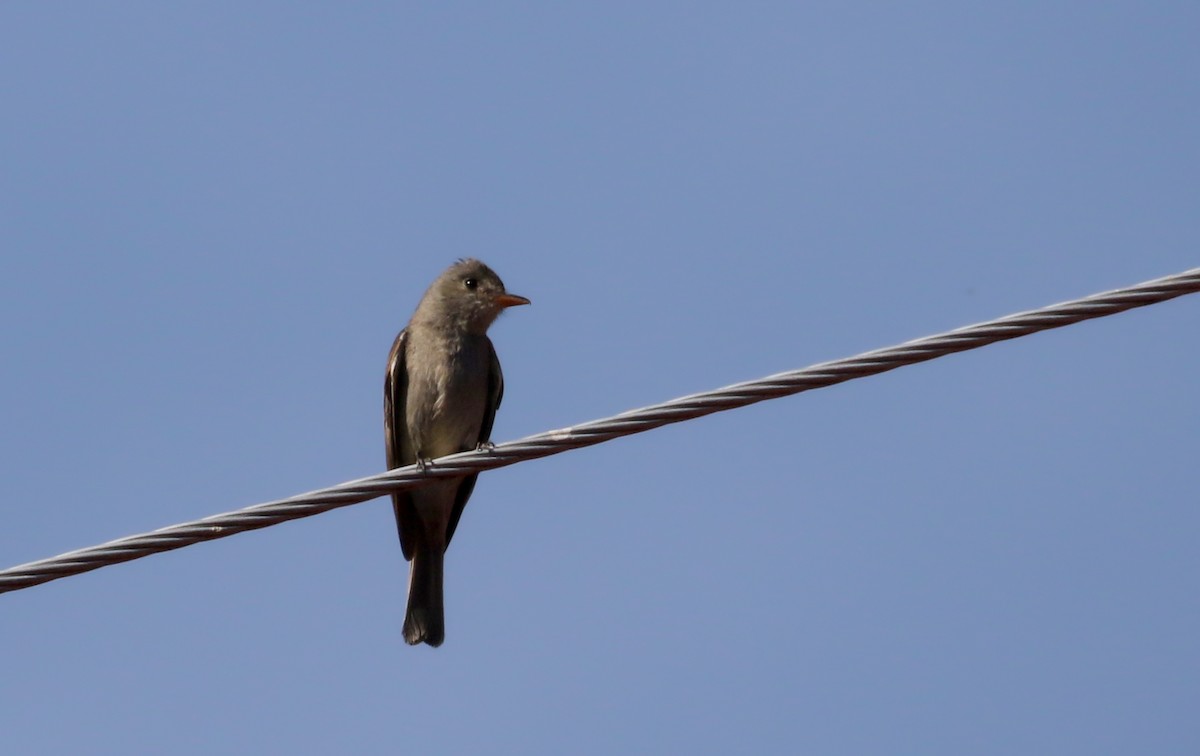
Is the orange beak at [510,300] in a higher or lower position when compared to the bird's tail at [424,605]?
higher

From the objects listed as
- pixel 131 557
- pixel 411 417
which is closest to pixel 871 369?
pixel 131 557

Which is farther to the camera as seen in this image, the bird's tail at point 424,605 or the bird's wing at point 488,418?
the bird's wing at point 488,418

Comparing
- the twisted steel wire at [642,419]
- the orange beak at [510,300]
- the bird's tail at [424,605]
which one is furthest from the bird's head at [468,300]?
the twisted steel wire at [642,419]

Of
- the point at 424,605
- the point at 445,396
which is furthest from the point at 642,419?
the point at 424,605

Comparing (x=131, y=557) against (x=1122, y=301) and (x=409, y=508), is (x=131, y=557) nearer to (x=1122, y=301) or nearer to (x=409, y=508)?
(x=1122, y=301)

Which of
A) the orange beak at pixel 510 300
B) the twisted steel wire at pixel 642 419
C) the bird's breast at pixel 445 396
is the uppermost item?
the orange beak at pixel 510 300

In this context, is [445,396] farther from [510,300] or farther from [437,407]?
[510,300]

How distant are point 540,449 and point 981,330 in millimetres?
1713

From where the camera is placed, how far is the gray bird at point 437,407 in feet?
31.6

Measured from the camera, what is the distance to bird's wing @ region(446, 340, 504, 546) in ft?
32.4

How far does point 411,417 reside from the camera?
A: 9641 mm

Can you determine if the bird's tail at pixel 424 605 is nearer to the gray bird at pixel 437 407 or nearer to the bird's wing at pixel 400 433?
the gray bird at pixel 437 407

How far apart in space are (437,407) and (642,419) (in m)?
4.05

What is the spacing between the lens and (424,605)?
967 cm
